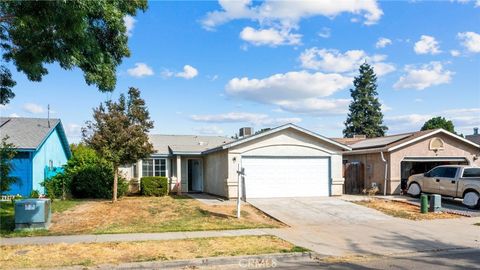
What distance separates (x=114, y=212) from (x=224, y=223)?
15.6ft

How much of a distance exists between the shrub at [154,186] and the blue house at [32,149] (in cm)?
531

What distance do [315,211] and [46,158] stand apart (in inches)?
649

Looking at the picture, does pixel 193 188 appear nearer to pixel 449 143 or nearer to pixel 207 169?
pixel 207 169

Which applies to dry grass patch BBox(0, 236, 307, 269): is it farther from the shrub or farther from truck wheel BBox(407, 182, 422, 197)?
the shrub

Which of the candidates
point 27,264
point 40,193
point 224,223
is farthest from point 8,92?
point 40,193

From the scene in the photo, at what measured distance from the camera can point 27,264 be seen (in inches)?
356

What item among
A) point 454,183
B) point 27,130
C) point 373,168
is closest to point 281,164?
point 373,168

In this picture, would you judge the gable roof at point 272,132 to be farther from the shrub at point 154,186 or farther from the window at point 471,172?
the window at point 471,172

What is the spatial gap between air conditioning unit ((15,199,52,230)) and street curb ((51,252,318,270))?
5.03 m

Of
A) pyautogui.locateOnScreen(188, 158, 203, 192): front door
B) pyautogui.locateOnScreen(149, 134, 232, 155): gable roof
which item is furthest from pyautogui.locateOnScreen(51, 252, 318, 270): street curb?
pyautogui.locateOnScreen(188, 158, 203, 192): front door

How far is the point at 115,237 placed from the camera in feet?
39.4

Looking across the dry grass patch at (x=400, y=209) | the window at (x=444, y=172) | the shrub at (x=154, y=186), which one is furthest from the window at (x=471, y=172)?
the shrub at (x=154, y=186)

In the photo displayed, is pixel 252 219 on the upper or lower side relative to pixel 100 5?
lower

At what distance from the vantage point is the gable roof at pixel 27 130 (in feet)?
73.8
